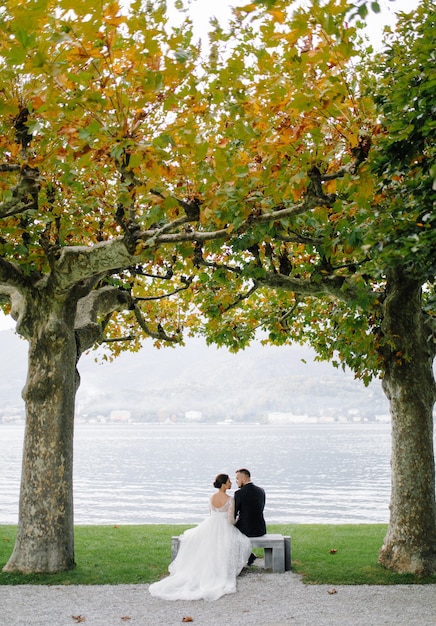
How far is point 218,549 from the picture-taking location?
42.9 ft

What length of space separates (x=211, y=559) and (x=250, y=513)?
1439 mm

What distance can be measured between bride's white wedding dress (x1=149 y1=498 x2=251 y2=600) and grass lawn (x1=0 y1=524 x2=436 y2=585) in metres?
0.88

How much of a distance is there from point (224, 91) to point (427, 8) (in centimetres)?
347

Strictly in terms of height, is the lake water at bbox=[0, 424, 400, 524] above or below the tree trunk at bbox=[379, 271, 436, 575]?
below

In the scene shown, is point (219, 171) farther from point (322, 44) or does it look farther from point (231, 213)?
point (322, 44)

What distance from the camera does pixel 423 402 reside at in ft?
45.2

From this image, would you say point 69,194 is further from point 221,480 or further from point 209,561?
point 209,561

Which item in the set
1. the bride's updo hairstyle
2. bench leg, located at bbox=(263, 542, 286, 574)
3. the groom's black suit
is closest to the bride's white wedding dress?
the groom's black suit

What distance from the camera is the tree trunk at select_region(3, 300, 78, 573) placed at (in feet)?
43.7

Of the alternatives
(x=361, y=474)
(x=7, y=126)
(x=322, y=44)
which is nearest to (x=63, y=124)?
(x=7, y=126)

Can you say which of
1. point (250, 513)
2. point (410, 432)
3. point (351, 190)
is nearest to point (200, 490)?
point (250, 513)

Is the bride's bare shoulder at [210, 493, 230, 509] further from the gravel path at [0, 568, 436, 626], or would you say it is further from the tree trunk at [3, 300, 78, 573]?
the tree trunk at [3, 300, 78, 573]

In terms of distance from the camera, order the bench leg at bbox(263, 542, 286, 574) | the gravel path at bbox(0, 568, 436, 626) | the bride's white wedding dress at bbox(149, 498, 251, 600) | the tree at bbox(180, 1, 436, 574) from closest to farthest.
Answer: the tree at bbox(180, 1, 436, 574), the gravel path at bbox(0, 568, 436, 626), the bride's white wedding dress at bbox(149, 498, 251, 600), the bench leg at bbox(263, 542, 286, 574)

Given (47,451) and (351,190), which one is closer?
(351,190)
